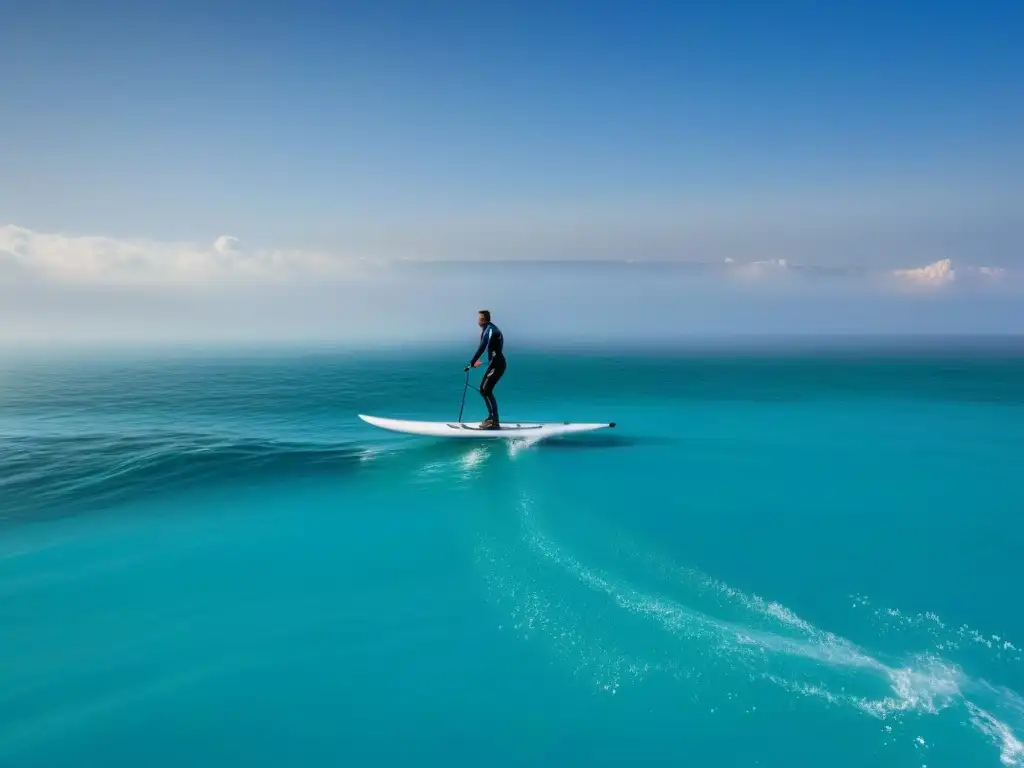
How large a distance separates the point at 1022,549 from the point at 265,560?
1521 centimetres

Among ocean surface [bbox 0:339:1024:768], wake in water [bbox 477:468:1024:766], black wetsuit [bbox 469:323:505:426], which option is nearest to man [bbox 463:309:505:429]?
black wetsuit [bbox 469:323:505:426]

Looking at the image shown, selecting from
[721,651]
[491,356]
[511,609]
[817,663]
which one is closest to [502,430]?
[491,356]

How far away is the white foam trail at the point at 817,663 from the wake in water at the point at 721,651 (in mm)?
13

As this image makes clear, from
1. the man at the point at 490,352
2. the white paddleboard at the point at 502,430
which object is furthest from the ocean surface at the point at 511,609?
the man at the point at 490,352

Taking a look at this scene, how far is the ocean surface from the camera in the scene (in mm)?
6035

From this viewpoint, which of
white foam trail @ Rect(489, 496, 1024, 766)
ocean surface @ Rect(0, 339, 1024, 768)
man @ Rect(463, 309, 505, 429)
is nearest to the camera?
ocean surface @ Rect(0, 339, 1024, 768)

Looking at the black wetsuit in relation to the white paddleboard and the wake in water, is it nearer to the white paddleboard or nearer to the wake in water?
the white paddleboard

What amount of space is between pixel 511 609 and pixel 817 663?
→ 4.23 meters

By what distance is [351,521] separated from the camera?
522 inches

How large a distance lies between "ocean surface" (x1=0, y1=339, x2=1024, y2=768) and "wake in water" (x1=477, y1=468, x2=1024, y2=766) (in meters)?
0.04

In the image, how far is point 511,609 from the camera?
8648 mm

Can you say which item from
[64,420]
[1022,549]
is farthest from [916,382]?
[64,420]

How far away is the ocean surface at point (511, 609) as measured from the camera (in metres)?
6.04

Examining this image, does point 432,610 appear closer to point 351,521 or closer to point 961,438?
point 351,521
